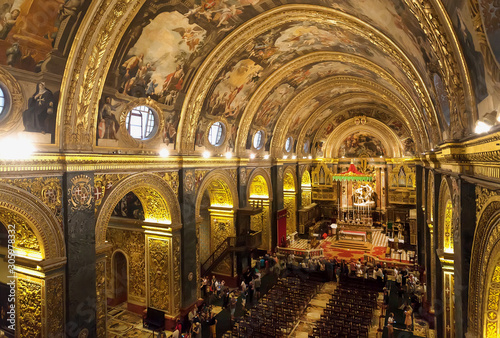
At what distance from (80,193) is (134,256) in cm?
605

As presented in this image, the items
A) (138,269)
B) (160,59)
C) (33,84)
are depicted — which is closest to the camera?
(33,84)

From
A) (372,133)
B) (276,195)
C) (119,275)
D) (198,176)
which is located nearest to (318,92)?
(276,195)

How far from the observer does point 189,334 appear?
12.8 metres

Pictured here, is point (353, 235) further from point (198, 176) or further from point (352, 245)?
point (198, 176)

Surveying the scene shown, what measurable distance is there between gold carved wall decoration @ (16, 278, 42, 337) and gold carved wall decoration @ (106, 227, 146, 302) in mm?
5514

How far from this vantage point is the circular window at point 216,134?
17250 millimetres

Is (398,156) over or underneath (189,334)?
over

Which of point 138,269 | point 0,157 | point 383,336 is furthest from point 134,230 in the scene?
point 383,336

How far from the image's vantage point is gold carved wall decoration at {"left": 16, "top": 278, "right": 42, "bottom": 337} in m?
9.33

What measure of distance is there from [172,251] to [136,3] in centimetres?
970

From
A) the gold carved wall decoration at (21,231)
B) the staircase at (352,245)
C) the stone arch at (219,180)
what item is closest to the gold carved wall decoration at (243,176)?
the stone arch at (219,180)

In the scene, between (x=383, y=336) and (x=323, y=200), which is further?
(x=323, y=200)

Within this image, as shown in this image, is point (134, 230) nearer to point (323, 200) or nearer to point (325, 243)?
point (325, 243)

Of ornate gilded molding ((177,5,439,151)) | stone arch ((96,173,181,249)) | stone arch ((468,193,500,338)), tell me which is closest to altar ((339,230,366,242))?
stone arch ((96,173,181,249))
